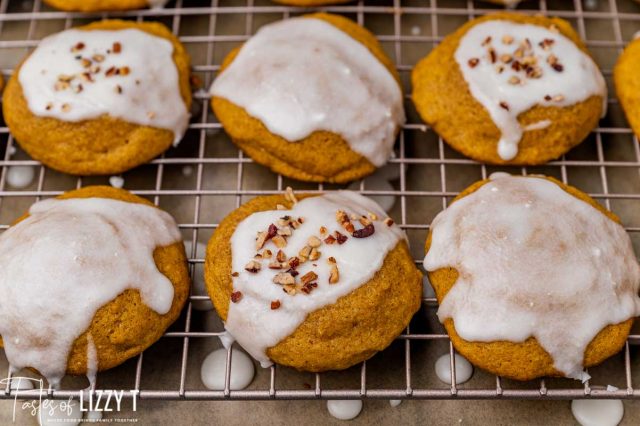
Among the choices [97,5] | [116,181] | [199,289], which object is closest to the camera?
[199,289]

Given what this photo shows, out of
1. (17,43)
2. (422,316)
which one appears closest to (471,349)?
(422,316)

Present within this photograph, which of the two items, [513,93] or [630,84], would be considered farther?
[630,84]

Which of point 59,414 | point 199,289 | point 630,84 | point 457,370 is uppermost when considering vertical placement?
point 630,84

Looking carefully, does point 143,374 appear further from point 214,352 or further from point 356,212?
point 356,212

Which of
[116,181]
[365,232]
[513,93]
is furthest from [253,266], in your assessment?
[513,93]

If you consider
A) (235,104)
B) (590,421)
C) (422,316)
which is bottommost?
(590,421)

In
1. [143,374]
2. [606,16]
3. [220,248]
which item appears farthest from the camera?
[606,16]

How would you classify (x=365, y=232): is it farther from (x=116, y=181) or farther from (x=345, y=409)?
(x=116, y=181)
